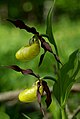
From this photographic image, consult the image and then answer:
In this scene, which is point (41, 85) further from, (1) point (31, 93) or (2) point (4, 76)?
(2) point (4, 76)

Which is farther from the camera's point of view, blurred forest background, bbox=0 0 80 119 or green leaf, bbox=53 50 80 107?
blurred forest background, bbox=0 0 80 119

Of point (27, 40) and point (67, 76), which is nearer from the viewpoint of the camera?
point (67, 76)

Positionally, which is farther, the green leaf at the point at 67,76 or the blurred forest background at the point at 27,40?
the blurred forest background at the point at 27,40

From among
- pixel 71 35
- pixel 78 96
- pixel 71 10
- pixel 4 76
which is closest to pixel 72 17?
pixel 71 10

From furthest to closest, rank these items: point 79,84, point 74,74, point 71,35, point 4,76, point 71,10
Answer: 1. point 71,10
2. point 71,35
3. point 4,76
4. point 79,84
5. point 74,74
